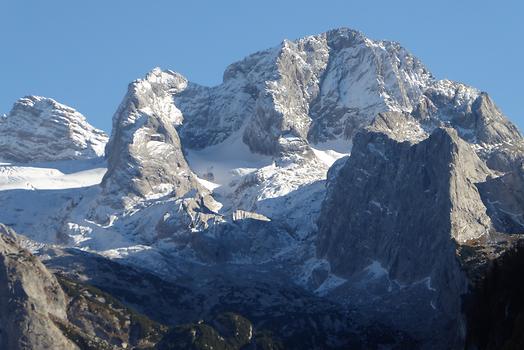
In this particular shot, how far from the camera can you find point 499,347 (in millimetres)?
193250

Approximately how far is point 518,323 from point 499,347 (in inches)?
247

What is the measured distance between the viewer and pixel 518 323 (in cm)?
18825
